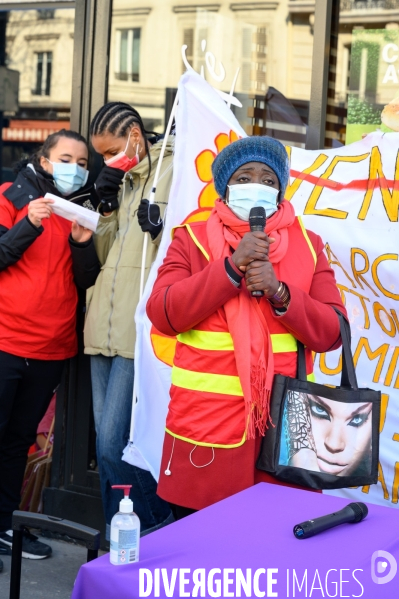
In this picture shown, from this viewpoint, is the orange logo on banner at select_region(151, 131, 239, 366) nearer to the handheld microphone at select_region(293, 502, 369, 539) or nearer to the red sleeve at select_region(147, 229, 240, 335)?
the red sleeve at select_region(147, 229, 240, 335)

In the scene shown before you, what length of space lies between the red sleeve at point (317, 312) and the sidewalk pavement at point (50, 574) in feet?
6.43

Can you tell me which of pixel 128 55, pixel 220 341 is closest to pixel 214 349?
pixel 220 341

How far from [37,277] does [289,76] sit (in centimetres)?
164

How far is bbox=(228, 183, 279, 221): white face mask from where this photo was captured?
8.98 ft

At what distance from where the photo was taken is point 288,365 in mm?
2777

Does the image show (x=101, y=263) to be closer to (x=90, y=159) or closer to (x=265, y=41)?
(x=90, y=159)

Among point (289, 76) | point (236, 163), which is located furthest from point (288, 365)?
point (289, 76)

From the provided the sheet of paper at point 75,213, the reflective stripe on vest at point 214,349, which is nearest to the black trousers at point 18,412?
the sheet of paper at point 75,213

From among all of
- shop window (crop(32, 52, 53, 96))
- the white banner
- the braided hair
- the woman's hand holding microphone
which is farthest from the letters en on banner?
shop window (crop(32, 52, 53, 96))

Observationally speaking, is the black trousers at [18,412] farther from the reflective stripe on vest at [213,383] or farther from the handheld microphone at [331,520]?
the handheld microphone at [331,520]

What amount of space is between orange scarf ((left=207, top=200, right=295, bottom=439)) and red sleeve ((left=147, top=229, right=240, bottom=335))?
0.21 feet

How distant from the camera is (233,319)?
2.70 metres

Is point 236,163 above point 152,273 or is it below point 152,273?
above

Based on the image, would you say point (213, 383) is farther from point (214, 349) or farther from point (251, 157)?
point (251, 157)
